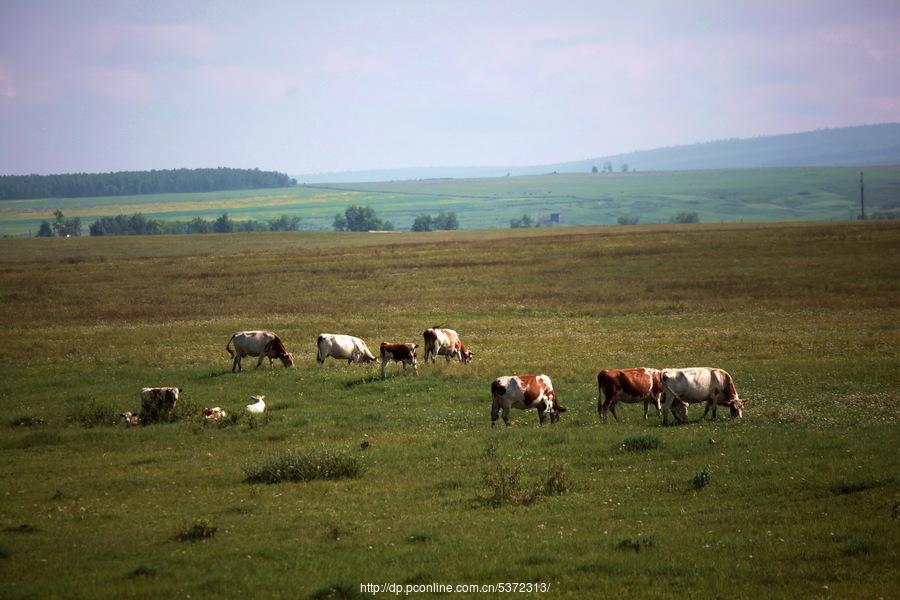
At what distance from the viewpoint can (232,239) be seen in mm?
121938

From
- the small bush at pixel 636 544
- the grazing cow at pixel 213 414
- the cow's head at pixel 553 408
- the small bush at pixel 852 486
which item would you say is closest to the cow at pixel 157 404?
the grazing cow at pixel 213 414

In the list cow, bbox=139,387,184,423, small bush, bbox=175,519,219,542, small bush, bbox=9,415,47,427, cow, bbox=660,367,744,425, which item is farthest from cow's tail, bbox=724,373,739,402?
small bush, bbox=9,415,47,427

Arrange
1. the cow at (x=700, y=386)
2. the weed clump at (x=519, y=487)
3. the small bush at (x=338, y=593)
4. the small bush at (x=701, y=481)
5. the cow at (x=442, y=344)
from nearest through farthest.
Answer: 1. the small bush at (x=338, y=593)
2. the weed clump at (x=519, y=487)
3. the small bush at (x=701, y=481)
4. the cow at (x=700, y=386)
5. the cow at (x=442, y=344)

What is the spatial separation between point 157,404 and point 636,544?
15.0 meters

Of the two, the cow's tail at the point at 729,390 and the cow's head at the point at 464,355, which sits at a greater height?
the cow's tail at the point at 729,390

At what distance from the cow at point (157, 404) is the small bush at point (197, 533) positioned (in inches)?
409

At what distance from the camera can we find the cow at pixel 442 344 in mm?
32375

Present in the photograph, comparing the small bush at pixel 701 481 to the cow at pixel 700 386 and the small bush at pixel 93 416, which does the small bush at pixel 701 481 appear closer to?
the cow at pixel 700 386

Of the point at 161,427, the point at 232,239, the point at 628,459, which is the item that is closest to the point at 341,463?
the point at 628,459

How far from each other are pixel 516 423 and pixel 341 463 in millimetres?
5865

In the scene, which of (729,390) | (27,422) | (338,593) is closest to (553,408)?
(729,390)

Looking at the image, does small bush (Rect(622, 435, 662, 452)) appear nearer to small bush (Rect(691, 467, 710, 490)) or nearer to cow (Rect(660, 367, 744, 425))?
small bush (Rect(691, 467, 710, 490))

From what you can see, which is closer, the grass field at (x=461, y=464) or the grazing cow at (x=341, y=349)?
the grass field at (x=461, y=464)

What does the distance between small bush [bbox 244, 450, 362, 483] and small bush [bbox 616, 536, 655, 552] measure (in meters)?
6.38
